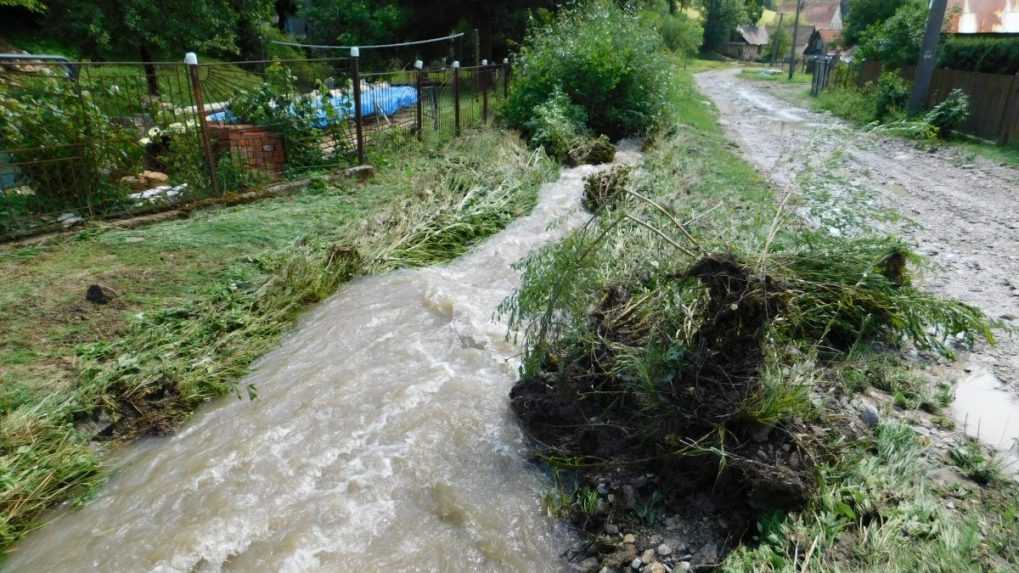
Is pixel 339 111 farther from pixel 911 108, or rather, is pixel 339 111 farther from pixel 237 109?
A: pixel 911 108

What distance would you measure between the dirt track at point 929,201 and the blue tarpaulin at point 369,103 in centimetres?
657

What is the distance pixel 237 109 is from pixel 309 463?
6943 millimetres

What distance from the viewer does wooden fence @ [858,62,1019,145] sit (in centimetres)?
1357

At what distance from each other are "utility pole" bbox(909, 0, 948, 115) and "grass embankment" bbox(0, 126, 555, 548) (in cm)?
1350

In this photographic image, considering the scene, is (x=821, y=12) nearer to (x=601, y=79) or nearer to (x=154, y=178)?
(x=601, y=79)

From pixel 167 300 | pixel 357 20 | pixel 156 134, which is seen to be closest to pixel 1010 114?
pixel 156 134

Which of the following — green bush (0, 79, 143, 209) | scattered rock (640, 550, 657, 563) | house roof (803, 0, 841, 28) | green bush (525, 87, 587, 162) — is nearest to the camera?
scattered rock (640, 550, 657, 563)

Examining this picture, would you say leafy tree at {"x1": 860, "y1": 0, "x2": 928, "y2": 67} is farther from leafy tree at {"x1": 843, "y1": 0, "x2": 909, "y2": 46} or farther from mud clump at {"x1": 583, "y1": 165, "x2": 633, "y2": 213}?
mud clump at {"x1": 583, "y1": 165, "x2": 633, "y2": 213}

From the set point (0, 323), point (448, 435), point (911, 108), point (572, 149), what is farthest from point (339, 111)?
point (911, 108)

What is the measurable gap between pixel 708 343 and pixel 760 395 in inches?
14.7

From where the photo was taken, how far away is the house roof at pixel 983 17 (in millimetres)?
17734

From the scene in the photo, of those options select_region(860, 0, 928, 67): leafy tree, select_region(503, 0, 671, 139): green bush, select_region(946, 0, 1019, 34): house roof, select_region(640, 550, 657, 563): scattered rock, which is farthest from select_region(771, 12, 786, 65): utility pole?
select_region(640, 550, 657, 563): scattered rock

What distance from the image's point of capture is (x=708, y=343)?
335cm

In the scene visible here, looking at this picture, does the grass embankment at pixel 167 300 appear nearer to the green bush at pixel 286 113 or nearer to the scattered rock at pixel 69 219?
the scattered rock at pixel 69 219
